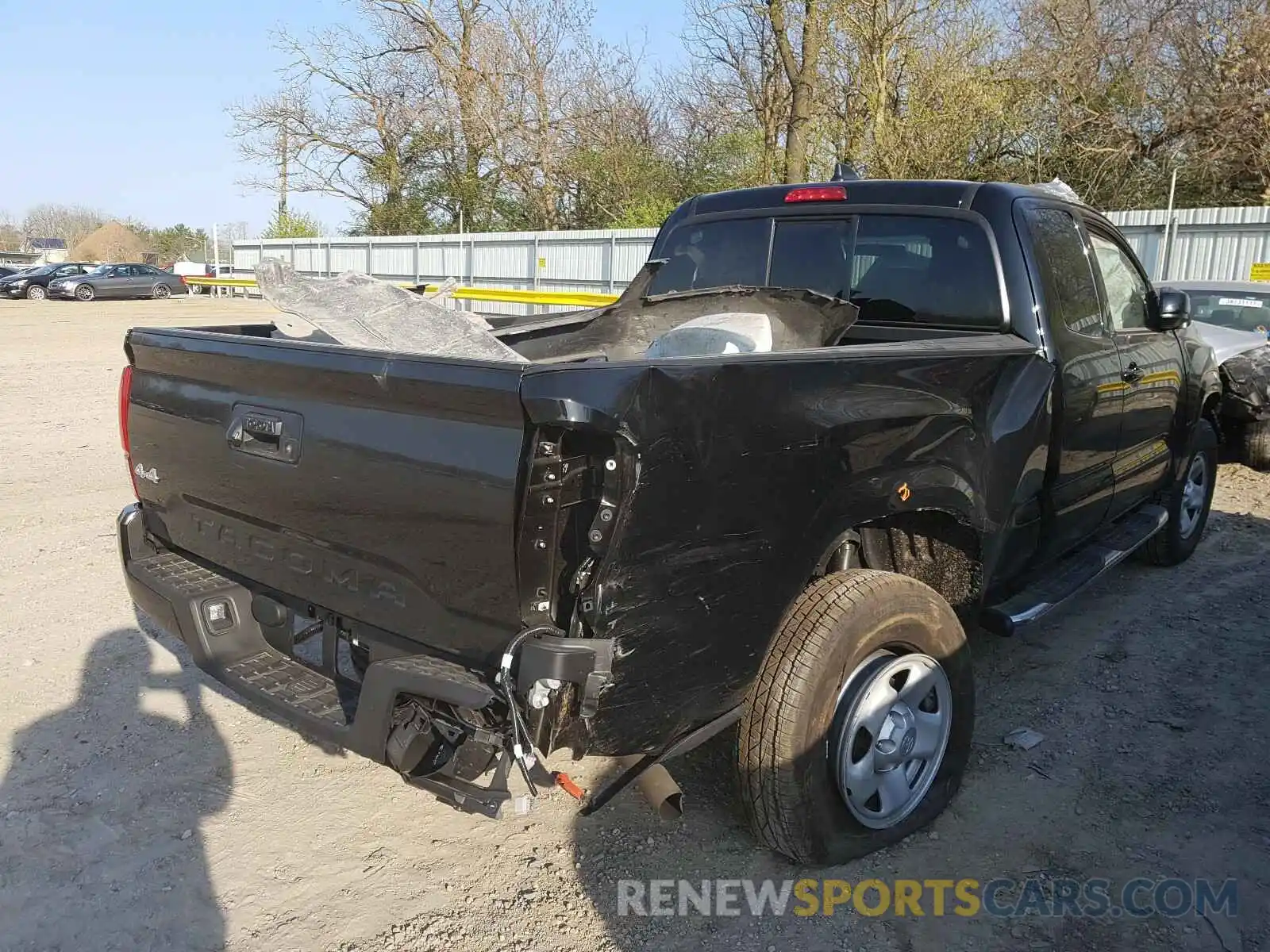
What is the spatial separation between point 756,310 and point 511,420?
1.88 m

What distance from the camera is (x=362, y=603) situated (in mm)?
2520

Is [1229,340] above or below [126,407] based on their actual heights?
above

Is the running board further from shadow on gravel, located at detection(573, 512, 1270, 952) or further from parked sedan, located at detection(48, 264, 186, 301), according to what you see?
parked sedan, located at detection(48, 264, 186, 301)

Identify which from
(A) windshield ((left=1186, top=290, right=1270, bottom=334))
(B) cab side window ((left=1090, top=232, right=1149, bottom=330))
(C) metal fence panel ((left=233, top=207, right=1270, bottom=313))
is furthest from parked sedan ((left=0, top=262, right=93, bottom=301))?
(B) cab side window ((left=1090, top=232, right=1149, bottom=330))

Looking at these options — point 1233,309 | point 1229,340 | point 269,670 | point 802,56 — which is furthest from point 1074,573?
point 802,56

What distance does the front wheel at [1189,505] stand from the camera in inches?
213

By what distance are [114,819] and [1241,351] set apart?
8.61 metres

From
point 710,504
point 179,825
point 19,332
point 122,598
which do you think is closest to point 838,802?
point 710,504

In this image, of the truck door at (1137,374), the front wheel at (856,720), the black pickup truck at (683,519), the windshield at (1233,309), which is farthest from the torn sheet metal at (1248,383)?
the front wheel at (856,720)

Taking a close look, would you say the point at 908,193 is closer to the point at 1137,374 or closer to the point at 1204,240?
the point at 1137,374

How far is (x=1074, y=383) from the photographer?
147 inches

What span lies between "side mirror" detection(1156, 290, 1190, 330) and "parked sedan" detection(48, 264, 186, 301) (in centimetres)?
3694

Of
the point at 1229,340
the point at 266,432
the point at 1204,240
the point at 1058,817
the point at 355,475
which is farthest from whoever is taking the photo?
the point at 1204,240

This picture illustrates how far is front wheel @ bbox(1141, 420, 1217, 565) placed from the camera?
542 centimetres
